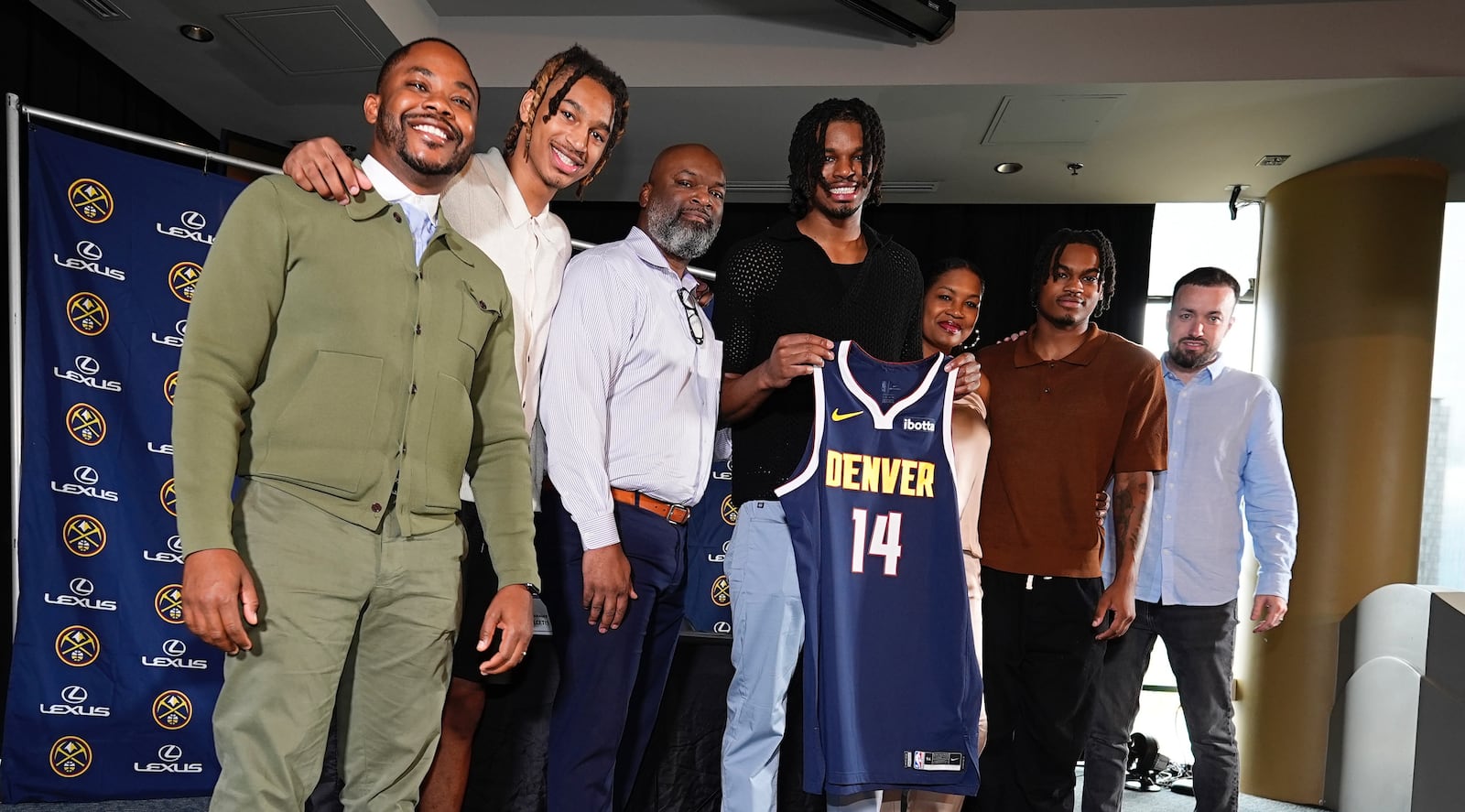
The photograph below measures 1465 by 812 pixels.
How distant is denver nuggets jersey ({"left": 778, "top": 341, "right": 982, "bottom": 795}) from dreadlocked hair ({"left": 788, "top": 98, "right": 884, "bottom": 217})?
1.27 ft

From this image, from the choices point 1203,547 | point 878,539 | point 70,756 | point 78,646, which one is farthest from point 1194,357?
point 70,756

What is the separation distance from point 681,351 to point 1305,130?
148 inches

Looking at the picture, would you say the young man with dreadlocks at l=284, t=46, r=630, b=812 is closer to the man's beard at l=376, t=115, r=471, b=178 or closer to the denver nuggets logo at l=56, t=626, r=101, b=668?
the man's beard at l=376, t=115, r=471, b=178

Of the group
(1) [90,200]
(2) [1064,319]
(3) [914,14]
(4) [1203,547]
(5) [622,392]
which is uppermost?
(3) [914,14]

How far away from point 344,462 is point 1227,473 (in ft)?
9.08

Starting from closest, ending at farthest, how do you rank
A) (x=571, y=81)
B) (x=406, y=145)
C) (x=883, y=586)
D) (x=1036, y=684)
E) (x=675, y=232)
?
(x=406, y=145)
(x=883, y=586)
(x=571, y=81)
(x=675, y=232)
(x=1036, y=684)

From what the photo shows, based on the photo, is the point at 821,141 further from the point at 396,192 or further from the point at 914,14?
the point at 914,14

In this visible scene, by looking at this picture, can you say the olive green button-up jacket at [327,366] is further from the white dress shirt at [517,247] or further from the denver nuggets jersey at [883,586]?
→ the denver nuggets jersey at [883,586]

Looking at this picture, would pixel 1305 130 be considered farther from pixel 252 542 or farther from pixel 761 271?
pixel 252 542

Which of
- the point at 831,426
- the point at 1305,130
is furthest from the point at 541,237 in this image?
the point at 1305,130

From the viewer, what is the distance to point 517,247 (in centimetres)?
224

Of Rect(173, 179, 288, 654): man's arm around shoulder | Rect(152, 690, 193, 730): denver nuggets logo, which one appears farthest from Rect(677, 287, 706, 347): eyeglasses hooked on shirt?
Rect(152, 690, 193, 730): denver nuggets logo

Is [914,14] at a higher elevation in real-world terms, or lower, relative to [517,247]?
higher

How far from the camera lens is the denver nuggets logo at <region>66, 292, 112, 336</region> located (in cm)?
310
